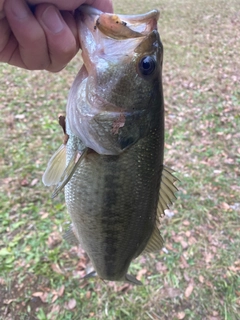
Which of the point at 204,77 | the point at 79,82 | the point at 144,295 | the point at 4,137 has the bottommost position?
the point at 204,77

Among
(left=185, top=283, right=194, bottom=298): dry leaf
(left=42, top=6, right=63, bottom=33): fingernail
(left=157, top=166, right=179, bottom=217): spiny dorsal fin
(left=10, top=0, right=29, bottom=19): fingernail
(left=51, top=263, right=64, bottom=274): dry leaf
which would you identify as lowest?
(left=185, top=283, right=194, bottom=298): dry leaf

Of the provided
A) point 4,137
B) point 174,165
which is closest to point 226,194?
point 174,165

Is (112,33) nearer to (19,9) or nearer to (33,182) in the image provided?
(19,9)

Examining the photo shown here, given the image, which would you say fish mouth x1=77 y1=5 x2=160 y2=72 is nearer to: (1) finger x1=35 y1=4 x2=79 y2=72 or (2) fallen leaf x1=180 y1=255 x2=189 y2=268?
(1) finger x1=35 y1=4 x2=79 y2=72

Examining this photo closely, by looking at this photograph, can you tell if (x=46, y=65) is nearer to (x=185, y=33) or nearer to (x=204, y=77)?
(x=204, y=77)

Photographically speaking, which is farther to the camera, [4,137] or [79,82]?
[4,137]

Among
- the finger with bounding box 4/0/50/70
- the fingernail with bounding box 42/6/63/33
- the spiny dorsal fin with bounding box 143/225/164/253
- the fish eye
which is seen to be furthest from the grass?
the fingernail with bounding box 42/6/63/33

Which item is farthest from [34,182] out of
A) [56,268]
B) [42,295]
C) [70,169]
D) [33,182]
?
[70,169]
